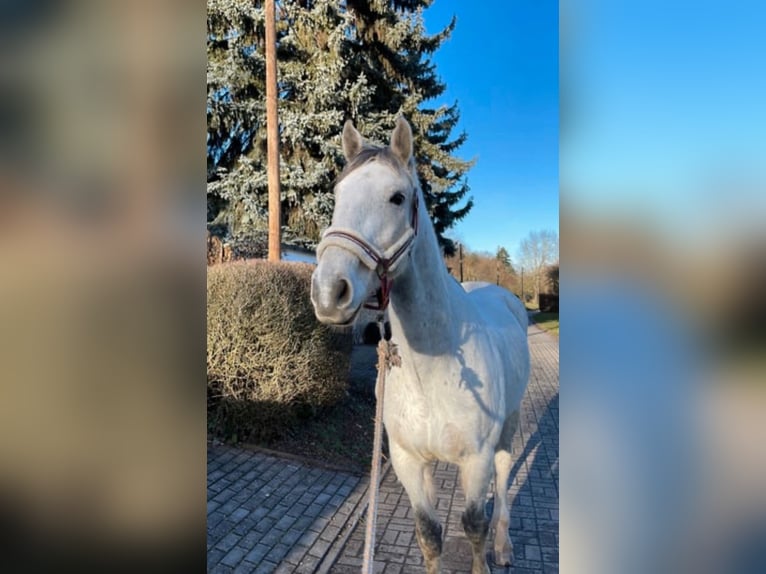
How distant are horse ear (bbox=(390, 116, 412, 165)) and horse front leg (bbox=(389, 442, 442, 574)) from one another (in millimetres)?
1457

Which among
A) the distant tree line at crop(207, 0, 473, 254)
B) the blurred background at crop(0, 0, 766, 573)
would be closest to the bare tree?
the blurred background at crop(0, 0, 766, 573)

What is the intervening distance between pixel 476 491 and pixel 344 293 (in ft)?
4.59

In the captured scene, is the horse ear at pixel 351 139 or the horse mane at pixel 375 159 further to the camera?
the horse ear at pixel 351 139

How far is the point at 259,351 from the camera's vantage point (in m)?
4.89

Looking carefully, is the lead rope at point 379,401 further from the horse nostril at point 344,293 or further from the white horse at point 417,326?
the horse nostril at point 344,293

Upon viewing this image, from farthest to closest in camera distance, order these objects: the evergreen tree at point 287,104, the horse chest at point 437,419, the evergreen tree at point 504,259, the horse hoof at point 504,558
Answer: the evergreen tree at point 504,259, the evergreen tree at point 287,104, the horse hoof at point 504,558, the horse chest at point 437,419

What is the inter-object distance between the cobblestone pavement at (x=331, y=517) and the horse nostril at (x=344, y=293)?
108 inches

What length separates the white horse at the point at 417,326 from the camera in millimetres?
1349

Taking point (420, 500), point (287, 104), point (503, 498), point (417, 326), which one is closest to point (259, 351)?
point (503, 498)

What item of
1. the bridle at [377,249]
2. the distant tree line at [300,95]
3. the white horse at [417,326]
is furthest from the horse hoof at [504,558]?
the distant tree line at [300,95]

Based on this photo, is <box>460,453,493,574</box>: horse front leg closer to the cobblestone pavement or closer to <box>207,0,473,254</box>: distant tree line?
the cobblestone pavement

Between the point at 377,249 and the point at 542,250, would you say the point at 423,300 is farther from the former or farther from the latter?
the point at 542,250
